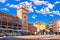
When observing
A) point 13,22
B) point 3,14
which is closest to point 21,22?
point 13,22

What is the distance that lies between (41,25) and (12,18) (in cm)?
1767

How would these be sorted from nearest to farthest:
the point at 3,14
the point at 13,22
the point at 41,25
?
the point at 3,14 → the point at 13,22 → the point at 41,25

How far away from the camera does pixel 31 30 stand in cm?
3984

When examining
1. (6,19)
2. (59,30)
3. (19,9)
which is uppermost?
(19,9)

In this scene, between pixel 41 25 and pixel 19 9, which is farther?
pixel 41 25

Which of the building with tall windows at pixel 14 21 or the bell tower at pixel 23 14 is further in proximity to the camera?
the bell tower at pixel 23 14

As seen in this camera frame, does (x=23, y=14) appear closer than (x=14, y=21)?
No

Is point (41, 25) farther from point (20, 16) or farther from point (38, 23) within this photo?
point (20, 16)

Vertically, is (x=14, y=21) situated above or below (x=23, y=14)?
below

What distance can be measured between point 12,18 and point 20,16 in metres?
4.75

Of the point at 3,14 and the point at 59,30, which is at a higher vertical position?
the point at 3,14

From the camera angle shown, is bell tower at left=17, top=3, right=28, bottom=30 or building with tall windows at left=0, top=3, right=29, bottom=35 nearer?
building with tall windows at left=0, top=3, right=29, bottom=35

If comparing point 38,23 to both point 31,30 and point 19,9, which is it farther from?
point 19,9

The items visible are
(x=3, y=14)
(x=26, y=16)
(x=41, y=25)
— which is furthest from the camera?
(x=41, y=25)
